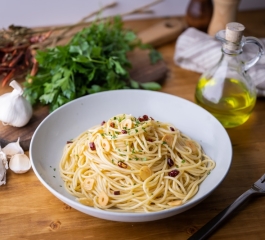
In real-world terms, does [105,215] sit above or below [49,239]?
above

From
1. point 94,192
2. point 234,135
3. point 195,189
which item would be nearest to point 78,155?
point 94,192

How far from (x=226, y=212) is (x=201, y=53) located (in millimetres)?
1080

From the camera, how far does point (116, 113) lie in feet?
6.38

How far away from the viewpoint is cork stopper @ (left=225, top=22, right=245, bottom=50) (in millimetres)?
1717

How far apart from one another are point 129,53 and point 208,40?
1.53ft

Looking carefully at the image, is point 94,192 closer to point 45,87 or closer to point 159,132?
point 159,132

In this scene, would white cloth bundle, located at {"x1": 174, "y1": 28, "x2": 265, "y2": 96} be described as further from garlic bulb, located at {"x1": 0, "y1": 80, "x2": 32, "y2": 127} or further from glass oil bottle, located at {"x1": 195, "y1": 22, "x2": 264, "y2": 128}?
garlic bulb, located at {"x1": 0, "y1": 80, "x2": 32, "y2": 127}

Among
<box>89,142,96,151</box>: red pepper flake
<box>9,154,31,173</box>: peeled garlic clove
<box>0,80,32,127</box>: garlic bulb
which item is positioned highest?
<box>0,80,32,127</box>: garlic bulb

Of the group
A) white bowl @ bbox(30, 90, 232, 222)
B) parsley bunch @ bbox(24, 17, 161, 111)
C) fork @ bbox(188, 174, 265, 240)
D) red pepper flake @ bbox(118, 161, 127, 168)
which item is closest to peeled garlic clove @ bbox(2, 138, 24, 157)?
white bowl @ bbox(30, 90, 232, 222)

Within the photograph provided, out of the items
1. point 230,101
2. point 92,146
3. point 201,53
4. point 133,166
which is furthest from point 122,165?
point 201,53

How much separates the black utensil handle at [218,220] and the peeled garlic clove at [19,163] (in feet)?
2.45

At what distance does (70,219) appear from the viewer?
1.52 m

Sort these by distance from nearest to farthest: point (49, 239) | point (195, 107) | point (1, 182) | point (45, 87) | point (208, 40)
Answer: point (49, 239)
point (1, 182)
point (195, 107)
point (45, 87)
point (208, 40)

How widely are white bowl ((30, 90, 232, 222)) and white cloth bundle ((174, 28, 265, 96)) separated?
0.50 metres
